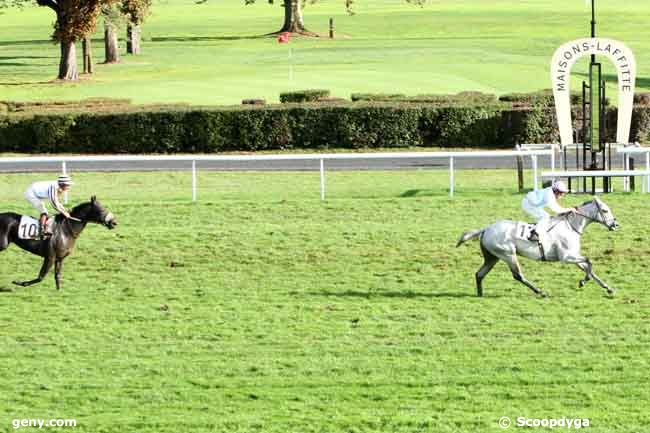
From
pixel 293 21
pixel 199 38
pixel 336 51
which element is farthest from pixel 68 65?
pixel 199 38

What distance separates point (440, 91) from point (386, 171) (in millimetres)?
13467

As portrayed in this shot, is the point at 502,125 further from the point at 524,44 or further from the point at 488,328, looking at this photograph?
the point at 524,44

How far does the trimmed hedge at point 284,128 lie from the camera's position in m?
25.9

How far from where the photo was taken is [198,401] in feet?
31.7

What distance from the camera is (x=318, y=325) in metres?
11.7

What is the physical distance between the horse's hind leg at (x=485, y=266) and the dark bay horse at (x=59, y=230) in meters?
3.31

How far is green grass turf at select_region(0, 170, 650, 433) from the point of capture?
950cm

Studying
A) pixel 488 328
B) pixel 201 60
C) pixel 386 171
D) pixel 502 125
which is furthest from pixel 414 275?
pixel 201 60

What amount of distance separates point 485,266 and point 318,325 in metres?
1.72

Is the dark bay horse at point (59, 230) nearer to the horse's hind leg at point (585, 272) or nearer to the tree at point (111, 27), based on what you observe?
the horse's hind leg at point (585, 272)

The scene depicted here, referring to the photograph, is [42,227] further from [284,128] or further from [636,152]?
[284,128]

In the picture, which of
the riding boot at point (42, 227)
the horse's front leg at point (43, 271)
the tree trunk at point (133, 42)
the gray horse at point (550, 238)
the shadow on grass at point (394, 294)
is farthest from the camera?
the tree trunk at point (133, 42)

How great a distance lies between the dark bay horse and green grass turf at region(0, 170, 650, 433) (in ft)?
1.32

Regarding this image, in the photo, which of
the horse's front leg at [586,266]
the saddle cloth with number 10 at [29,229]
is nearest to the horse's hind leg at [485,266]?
the horse's front leg at [586,266]
